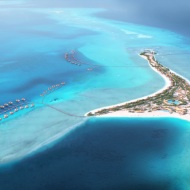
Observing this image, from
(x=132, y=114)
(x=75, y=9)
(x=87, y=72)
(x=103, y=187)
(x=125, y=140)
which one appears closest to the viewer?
(x=103, y=187)

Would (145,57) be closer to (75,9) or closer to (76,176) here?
(76,176)

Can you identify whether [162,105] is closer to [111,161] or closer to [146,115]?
[146,115]

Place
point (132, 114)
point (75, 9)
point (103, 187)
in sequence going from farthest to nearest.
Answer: point (75, 9) < point (132, 114) < point (103, 187)

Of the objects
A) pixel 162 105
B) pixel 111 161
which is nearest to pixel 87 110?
pixel 162 105

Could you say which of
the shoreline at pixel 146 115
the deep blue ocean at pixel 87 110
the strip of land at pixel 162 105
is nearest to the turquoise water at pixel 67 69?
the deep blue ocean at pixel 87 110

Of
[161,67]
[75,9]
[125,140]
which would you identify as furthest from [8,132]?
[75,9]

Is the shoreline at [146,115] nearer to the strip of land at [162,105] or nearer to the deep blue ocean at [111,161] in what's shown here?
the strip of land at [162,105]
